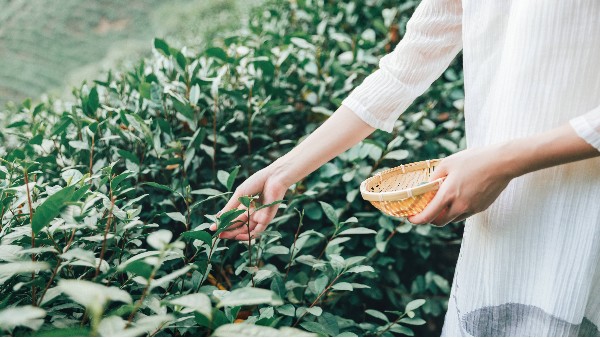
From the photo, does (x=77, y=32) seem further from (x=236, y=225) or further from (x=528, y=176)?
(x=528, y=176)

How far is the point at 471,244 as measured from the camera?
3.51 feet

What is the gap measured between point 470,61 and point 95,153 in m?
1.11

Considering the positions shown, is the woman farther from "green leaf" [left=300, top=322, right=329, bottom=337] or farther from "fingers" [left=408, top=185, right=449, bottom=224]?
"green leaf" [left=300, top=322, right=329, bottom=337]

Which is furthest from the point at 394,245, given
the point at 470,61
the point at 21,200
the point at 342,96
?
the point at 21,200

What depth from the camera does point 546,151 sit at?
2.75 ft

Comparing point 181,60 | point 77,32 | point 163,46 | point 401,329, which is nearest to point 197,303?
point 401,329

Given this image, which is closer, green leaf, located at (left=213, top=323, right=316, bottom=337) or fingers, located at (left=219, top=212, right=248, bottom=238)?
green leaf, located at (left=213, top=323, right=316, bottom=337)

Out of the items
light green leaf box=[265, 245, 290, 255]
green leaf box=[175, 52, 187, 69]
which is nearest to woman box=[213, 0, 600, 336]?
light green leaf box=[265, 245, 290, 255]

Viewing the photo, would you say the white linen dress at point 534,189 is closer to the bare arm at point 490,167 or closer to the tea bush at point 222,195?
the bare arm at point 490,167

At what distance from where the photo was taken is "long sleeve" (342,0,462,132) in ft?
3.84

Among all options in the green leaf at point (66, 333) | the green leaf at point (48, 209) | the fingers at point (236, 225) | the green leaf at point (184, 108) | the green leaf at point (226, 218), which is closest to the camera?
the green leaf at point (66, 333)

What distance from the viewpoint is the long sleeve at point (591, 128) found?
0.80 meters

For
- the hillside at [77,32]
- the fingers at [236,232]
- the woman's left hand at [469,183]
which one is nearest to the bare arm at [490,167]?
the woman's left hand at [469,183]

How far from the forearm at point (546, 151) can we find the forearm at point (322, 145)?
43cm
